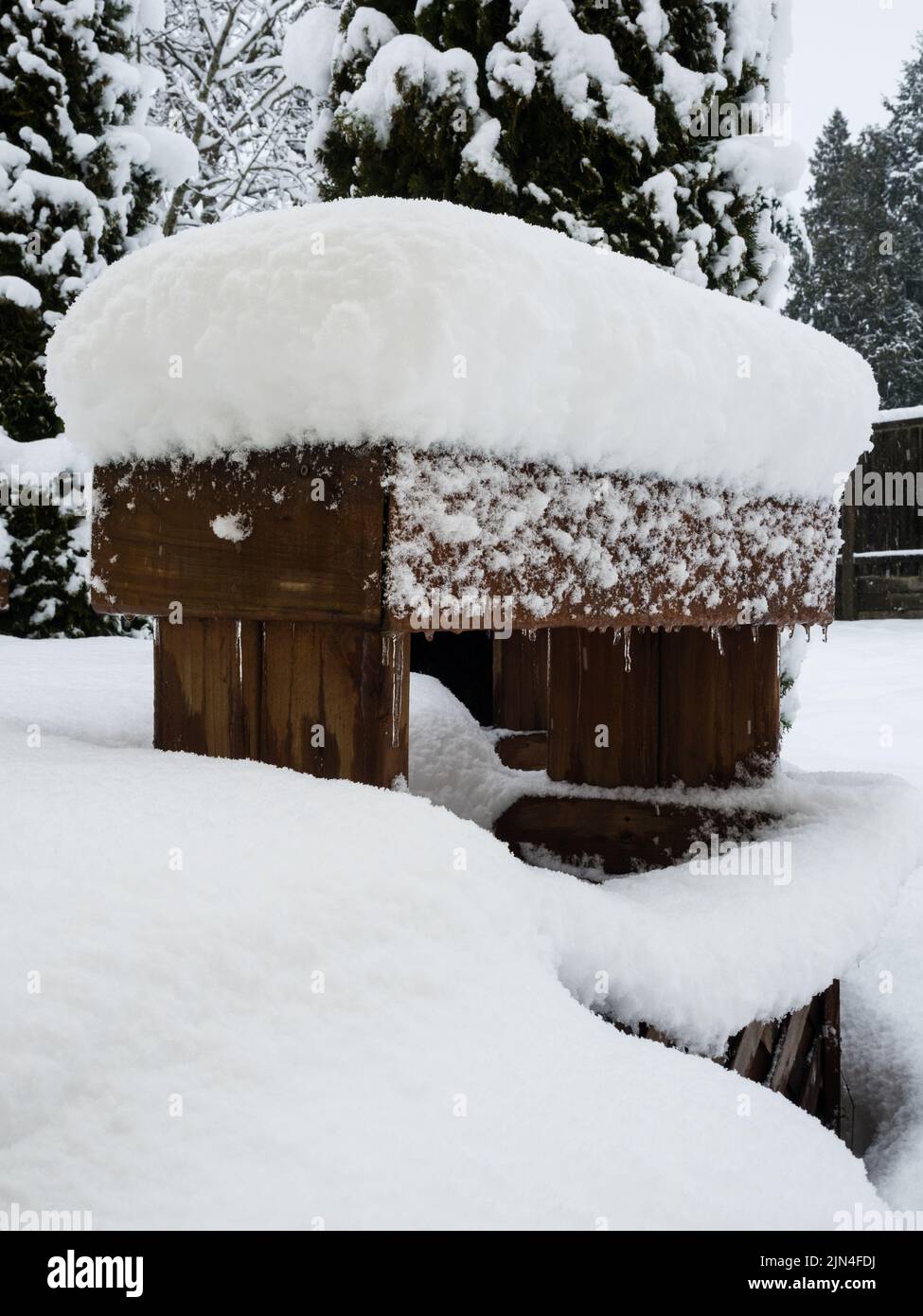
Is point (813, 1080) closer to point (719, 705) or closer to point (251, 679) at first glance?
point (719, 705)

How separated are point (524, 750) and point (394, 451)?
2115 millimetres

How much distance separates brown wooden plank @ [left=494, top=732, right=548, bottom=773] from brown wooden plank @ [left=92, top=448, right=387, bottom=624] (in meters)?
1.77

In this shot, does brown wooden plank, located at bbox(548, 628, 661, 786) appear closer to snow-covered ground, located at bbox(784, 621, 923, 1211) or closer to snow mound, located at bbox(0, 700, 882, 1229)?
snow-covered ground, located at bbox(784, 621, 923, 1211)

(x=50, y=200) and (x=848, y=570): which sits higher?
(x=50, y=200)

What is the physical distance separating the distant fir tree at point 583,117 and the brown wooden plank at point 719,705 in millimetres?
1390

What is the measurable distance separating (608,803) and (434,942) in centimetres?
138

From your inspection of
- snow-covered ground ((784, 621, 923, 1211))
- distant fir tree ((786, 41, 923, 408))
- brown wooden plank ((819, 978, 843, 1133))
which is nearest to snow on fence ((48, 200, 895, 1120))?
brown wooden plank ((819, 978, 843, 1133))

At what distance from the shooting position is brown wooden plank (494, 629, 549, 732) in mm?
3469

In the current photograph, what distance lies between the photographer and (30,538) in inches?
170

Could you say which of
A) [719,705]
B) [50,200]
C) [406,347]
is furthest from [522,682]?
[50,200]

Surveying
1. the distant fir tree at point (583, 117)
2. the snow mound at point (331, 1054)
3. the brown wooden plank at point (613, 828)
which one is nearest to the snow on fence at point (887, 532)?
the distant fir tree at point (583, 117)

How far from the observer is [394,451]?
1.38 meters
